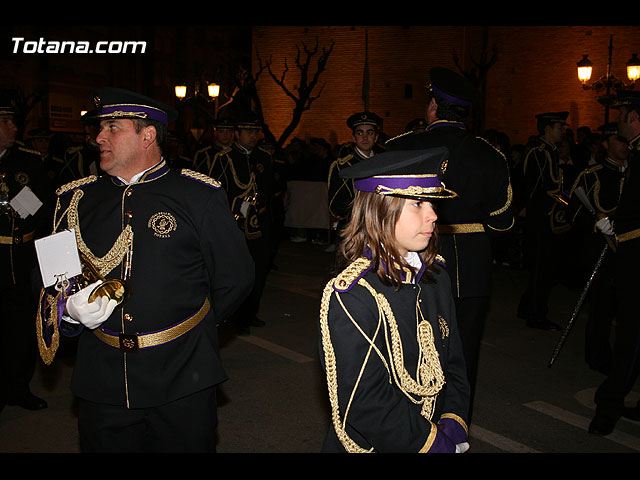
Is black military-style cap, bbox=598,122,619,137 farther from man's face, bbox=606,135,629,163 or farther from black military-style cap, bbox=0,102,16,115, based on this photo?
black military-style cap, bbox=0,102,16,115

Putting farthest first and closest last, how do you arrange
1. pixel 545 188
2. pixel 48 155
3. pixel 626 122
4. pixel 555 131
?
pixel 48 155 < pixel 545 188 < pixel 555 131 < pixel 626 122

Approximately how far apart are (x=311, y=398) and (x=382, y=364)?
3533mm

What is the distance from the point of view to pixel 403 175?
2.43 metres

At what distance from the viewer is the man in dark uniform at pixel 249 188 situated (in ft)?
25.3

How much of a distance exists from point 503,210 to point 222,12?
5287mm

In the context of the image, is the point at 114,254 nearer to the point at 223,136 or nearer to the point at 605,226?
the point at 605,226

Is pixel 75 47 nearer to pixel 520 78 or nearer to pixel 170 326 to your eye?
pixel 520 78

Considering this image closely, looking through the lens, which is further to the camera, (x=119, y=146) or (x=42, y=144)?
(x=42, y=144)

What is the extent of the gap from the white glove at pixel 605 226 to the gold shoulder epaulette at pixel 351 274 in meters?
4.10

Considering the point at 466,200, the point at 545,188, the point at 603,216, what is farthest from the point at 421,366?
the point at 545,188

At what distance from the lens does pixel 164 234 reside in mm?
3240

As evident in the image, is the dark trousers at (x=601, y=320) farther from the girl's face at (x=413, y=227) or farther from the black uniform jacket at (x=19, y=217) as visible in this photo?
the black uniform jacket at (x=19, y=217)

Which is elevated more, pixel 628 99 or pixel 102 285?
pixel 628 99

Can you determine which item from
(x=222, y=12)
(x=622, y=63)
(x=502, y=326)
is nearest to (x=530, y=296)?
(x=502, y=326)
